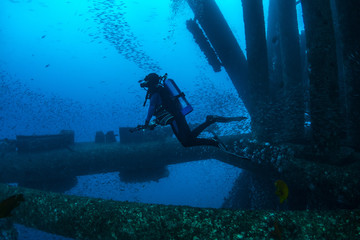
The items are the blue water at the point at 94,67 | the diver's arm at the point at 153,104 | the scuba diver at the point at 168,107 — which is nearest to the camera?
the diver's arm at the point at 153,104

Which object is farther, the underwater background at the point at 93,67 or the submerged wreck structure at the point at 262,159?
the underwater background at the point at 93,67

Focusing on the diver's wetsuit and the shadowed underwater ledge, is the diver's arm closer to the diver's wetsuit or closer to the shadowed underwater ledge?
the diver's wetsuit

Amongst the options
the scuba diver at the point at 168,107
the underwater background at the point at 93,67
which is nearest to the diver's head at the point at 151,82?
the scuba diver at the point at 168,107

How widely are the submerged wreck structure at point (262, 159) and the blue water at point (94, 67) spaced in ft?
108

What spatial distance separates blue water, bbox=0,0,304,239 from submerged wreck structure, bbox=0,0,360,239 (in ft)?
108

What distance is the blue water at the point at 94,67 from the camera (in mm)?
62594

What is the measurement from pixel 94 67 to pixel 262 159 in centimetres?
10924

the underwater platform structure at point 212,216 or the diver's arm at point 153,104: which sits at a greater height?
the diver's arm at point 153,104

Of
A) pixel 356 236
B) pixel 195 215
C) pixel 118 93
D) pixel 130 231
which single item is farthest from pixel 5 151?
pixel 118 93

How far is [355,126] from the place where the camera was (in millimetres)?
4277

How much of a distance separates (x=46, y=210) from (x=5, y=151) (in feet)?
18.2

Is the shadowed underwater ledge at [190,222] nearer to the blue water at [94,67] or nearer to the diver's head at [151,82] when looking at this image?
the diver's head at [151,82]

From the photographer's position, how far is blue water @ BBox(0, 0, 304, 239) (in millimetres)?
62594

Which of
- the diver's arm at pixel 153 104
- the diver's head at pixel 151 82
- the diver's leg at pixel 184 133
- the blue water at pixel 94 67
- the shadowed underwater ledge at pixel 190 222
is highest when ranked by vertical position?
the blue water at pixel 94 67
